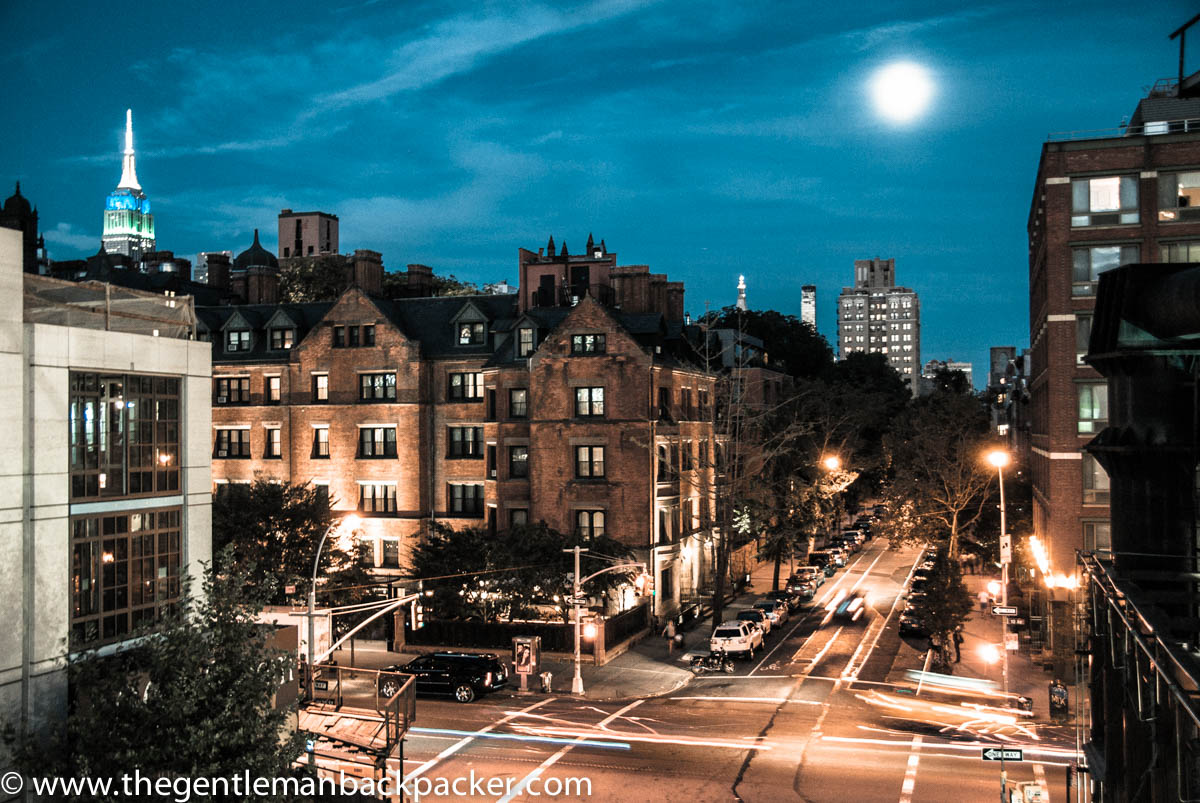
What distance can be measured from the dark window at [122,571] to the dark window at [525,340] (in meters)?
34.2

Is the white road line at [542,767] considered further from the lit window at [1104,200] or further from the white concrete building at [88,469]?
the lit window at [1104,200]

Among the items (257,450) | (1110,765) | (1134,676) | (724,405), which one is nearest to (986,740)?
(1110,765)

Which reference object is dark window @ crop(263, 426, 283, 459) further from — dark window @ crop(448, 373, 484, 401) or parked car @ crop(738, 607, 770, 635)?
parked car @ crop(738, 607, 770, 635)

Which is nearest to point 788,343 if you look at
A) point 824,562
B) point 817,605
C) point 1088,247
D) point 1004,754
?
point 824,562

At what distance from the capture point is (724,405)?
6606 centimetres

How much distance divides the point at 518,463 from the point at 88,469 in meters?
35.4

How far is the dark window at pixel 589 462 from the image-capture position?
2045 inches

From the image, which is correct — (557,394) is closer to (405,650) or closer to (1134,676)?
(405,650)

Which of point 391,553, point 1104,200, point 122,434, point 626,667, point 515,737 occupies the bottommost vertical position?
point 626,667

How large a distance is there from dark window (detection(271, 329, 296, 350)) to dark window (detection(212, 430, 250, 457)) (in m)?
5.43

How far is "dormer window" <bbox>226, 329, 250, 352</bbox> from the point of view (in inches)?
2404

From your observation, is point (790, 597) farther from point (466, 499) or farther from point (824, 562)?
point (466, 499)

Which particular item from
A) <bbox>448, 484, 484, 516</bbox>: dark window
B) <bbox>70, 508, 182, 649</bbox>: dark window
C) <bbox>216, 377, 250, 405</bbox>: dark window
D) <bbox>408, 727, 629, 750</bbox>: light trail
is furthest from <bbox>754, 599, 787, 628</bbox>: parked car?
<bbox>70, 508, 182, 649</bbox>: dark window

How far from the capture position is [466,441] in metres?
56.7
